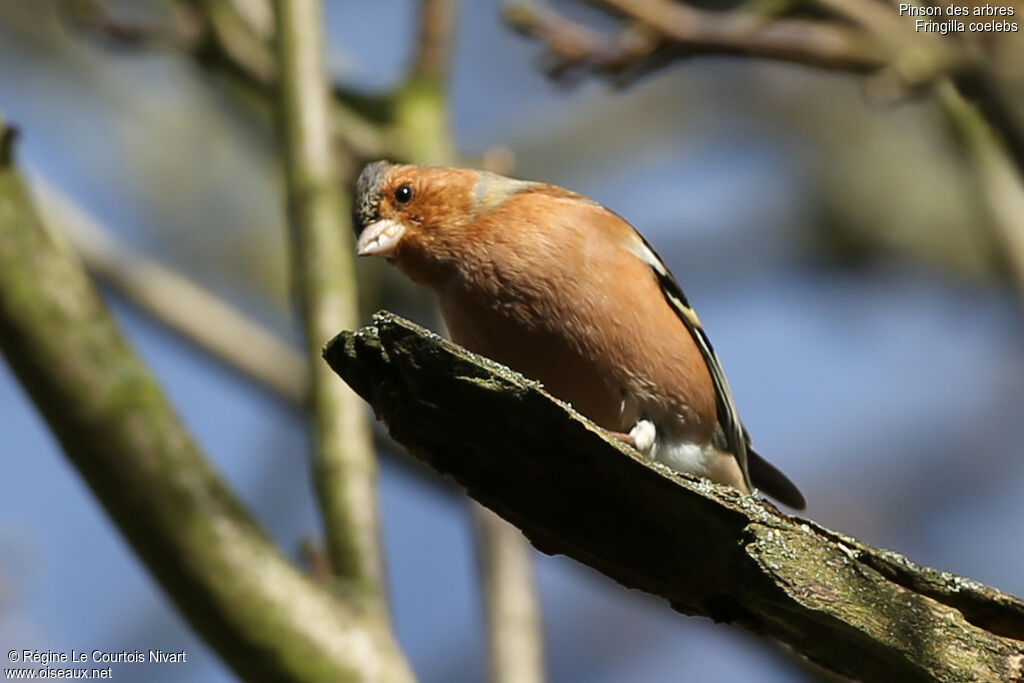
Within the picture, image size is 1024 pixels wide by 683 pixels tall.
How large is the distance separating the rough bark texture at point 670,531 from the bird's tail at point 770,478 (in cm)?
233

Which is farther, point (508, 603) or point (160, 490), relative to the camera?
point (508, 603)

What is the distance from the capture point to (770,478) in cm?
553

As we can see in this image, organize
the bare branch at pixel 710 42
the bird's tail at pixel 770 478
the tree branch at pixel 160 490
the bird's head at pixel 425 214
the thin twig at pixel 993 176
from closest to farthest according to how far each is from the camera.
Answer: the tree branch at pixel 160 490, the bird's head at pixel 425 214, the bird's tail at pixel 770 478, the bare branch at pixel 710 42, the thin twig at pixel 993 176

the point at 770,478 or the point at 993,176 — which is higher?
the point at 993,176

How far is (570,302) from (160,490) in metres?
1.68

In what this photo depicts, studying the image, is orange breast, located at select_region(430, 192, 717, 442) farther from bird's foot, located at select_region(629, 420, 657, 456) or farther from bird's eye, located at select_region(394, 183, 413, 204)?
bird's eye, located at select_region(394, 183, 413, 204)

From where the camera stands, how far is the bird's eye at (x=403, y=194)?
5254 millimetres

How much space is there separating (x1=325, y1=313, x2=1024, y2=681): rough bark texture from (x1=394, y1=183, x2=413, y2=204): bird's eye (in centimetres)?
221

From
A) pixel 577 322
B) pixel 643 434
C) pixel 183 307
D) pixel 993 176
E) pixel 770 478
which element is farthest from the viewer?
pixel 183 307

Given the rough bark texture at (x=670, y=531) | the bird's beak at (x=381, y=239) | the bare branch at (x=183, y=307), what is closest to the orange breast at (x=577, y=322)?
the bird's beak at (x=381, y=239)

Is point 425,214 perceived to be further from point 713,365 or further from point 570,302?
point 713,365

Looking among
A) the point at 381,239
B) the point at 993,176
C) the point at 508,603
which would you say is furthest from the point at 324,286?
the point at 993,176

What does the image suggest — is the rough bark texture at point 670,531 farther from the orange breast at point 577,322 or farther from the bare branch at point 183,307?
the bare branch at point 183,307

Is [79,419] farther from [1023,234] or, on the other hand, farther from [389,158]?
[1023,234]
